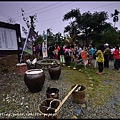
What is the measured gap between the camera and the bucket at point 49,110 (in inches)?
91.1

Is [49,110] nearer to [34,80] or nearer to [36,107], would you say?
[36,107]

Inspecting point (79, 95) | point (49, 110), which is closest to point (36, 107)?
point (49, 110)

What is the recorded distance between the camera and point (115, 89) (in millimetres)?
4668

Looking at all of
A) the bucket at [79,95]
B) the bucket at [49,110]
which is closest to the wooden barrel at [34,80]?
the bucket at [49,110]

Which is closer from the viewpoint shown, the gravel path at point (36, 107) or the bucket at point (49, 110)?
the bucket at point (49, 110)

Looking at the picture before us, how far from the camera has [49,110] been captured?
2.60 meters

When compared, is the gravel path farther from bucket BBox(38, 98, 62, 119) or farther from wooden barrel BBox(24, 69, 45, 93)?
bucket BBox(38, 98, 62, 119)

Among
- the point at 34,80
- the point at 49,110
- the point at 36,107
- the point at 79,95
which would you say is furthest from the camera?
the point at 34,80

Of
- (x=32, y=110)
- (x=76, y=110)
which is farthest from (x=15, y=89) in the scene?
(x=76, y=110)

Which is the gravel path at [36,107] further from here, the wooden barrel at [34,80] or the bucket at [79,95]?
the wooden barrel at [34,80]

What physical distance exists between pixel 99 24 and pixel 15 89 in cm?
2056

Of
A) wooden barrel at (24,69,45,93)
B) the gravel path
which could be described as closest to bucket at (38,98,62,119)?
the gravel path

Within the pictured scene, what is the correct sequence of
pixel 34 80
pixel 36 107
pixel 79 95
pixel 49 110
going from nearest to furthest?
pixel 49 110 < pixel 36 107 < pixel 79 95 < pixel 34 80

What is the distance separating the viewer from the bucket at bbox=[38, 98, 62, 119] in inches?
91.1
